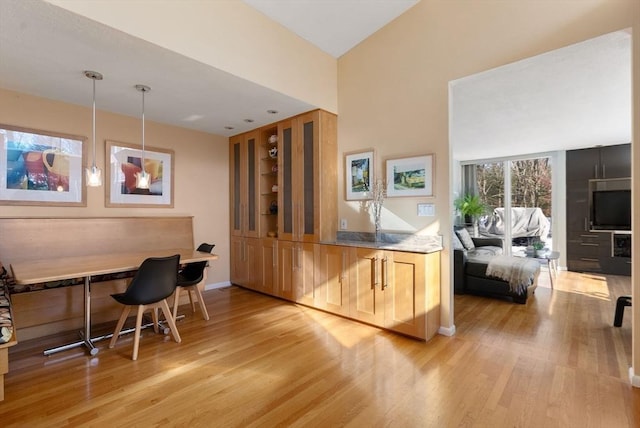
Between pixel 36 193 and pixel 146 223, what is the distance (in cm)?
114

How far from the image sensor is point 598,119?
14.2ft

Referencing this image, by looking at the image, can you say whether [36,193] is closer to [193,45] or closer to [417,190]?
[193,45]

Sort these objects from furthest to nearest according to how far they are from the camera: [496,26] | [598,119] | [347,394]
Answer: [598,119] → [496,26] → [347,394]

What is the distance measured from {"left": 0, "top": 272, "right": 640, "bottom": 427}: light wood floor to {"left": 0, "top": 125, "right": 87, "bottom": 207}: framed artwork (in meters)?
1.54

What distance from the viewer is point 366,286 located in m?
3.33

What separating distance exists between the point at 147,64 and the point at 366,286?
3.03 m

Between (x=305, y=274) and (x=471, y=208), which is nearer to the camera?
(x=305, y=274)

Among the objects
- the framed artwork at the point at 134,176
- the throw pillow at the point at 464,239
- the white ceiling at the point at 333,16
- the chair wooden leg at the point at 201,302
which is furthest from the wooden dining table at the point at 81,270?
the throw pillow at the point at 464,239

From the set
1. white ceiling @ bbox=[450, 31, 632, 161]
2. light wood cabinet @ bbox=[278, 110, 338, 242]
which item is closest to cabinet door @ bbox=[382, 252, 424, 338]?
light wood cabinet @ bbox=[278, 110, 338, 242]

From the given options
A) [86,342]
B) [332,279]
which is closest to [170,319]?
[86,342]

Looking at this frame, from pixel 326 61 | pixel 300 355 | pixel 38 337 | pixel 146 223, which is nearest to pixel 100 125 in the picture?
A: pixel 146 223

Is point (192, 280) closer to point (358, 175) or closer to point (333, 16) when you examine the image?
point (358, 175)

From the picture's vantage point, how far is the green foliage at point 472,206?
23.4ft

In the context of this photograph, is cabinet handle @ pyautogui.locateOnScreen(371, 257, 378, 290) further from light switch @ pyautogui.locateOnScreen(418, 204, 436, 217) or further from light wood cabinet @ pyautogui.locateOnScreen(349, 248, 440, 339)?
light switch @ pyautogui.locateOnScreen(418, 204, 436, 217)
